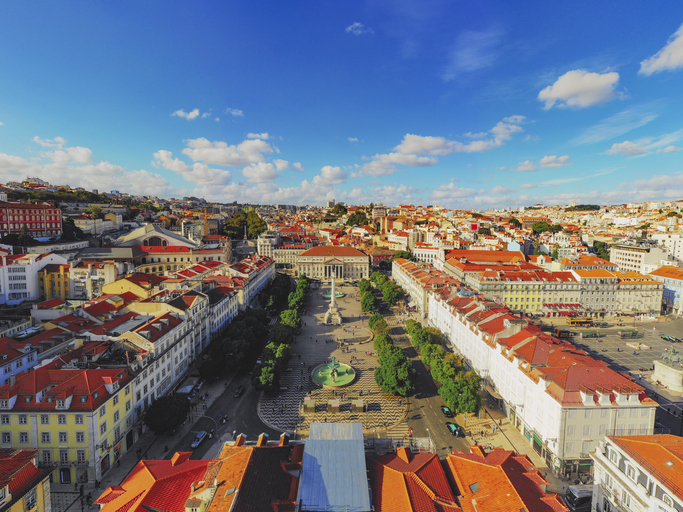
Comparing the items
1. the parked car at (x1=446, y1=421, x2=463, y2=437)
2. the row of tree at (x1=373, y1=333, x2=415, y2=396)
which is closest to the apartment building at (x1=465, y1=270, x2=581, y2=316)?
the row of tree at (x1=373, y1=333, x2=415, y2=396)

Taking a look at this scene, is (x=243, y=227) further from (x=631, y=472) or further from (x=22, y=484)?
(x=631, y=472)

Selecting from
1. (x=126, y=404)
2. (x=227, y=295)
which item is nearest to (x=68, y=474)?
(x=126, y=404)

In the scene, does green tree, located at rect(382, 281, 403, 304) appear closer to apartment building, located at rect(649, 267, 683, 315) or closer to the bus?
the bus

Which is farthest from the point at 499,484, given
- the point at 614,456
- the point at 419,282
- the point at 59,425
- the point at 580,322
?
the point at 580,322

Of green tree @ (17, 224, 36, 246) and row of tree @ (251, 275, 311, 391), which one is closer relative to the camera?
row of tree @ (251, 275, 311, 391)

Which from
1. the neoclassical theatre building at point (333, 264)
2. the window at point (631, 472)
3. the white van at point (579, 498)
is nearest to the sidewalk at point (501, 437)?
the white van at point (579, 498)

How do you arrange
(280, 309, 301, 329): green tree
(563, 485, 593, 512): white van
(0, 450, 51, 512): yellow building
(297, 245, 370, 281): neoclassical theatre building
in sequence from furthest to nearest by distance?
(297, 245, 370, 281): neoclassical theatre building
(280, 309, 301, 329): green tree
(563, 485, 593, 512): white van
(0, 450, 51, 512): yellow building

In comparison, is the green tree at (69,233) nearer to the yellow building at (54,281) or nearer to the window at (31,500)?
the yellow building at (54,281)
